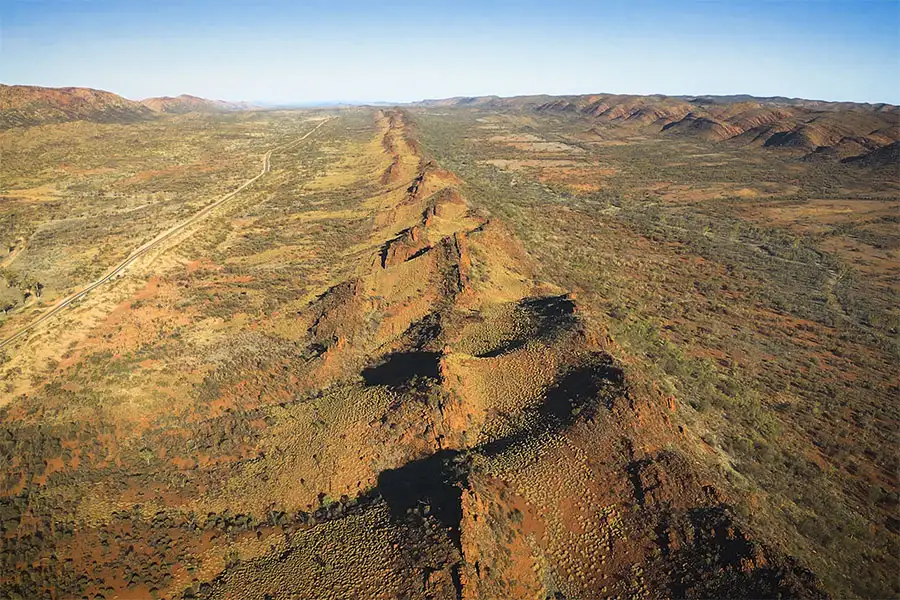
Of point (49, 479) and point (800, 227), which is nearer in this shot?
point (49, 479)

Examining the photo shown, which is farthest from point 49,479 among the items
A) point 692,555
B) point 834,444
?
point 834,444

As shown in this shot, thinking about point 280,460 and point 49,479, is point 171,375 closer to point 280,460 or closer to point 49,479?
point 49,479

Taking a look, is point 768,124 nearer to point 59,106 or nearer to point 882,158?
point 882,158

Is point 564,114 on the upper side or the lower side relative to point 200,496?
upper

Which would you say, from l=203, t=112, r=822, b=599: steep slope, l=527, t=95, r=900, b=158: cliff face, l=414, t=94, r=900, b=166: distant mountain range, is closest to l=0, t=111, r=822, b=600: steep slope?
l=203, t=112, r=822, b=599: steep slope

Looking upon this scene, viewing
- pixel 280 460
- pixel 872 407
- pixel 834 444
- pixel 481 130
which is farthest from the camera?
pixel 481 130

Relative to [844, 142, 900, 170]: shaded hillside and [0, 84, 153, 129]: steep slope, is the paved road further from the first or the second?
[844, 142, 900, 170]: shaded hillside

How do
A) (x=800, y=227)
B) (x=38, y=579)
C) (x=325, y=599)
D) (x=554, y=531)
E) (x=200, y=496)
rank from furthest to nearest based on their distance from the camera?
(x=800, y=227) < (x=200, y=496) < (x=554, y=531) < (x=38, y=579) < (x=325, y=599)

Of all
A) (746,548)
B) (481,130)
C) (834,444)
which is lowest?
(834,444)
